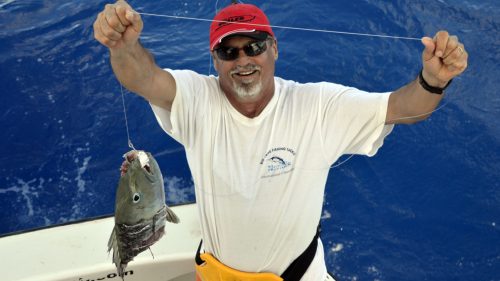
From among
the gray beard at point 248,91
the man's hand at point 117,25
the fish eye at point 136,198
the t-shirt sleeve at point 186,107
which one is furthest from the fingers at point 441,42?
the fish eye at point 136,198

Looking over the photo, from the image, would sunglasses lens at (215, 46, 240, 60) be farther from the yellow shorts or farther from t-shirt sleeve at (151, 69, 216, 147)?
the yellow shorts

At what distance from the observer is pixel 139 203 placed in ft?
6.60

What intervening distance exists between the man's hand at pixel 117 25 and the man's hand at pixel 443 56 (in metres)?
1.08

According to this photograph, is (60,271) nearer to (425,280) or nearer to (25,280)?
(25,280)

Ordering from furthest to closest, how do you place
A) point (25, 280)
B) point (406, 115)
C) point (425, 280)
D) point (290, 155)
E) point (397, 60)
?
point (397, 60)
point (425, 280)
point (25, 280)
point (290, 155)
point (406, 115)

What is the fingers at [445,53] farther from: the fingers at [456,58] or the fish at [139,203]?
the fish at [139,203]

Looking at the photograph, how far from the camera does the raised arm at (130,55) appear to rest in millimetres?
1820

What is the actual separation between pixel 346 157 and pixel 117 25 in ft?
12.7

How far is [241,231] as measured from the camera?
236cm

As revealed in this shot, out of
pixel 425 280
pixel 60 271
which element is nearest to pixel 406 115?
pixel 60 271

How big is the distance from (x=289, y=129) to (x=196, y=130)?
43 centimetres

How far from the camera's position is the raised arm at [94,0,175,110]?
71.6 inches

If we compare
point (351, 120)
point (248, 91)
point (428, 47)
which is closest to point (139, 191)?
point (248, 91)

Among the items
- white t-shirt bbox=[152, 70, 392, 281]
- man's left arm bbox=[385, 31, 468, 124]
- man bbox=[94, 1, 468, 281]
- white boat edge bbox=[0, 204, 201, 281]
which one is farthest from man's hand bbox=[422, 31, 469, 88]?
white boat edge bbox=[0, 204, 201, 281]
